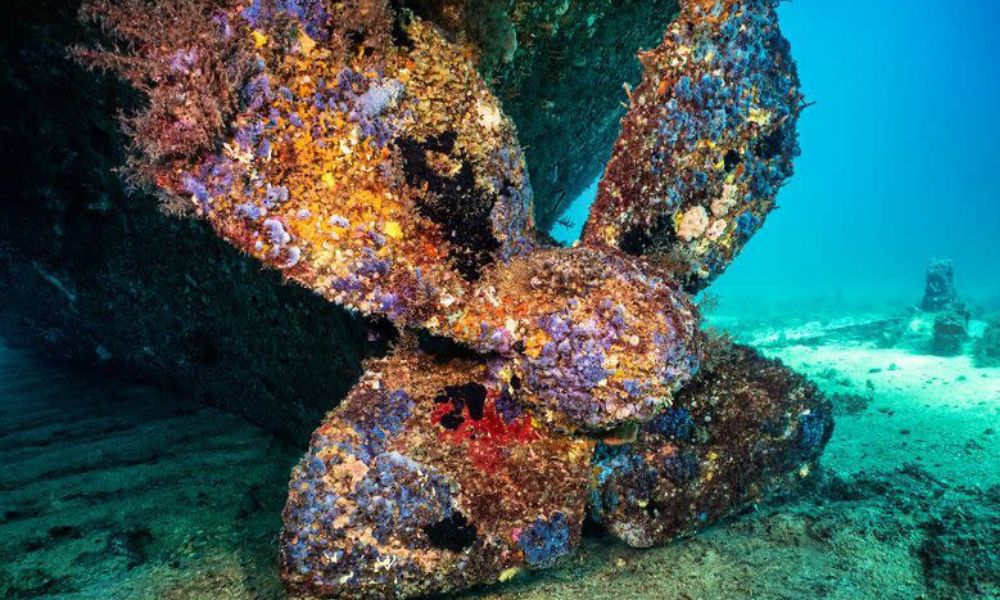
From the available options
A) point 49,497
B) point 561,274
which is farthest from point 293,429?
point 561,274

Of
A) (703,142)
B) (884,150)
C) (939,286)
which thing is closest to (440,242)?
(703,142)

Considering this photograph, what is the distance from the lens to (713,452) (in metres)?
3.21

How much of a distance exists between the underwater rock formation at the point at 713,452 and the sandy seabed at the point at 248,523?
270 millimetres

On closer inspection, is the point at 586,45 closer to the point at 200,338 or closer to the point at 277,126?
the point at 277,126

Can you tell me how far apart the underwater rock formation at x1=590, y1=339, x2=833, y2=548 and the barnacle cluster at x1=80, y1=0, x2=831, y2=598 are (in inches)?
1.4

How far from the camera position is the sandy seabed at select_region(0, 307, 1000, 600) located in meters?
2.71

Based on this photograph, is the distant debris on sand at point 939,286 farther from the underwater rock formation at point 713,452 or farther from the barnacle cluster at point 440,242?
the barnacle cluster at point 440,242

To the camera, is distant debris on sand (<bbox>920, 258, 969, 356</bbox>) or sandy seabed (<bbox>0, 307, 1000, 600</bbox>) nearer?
sandy seabed (<bbox>0, 307, 1000, 600</bbox>)

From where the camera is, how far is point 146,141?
2000mm

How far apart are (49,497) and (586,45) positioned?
18.4 feet

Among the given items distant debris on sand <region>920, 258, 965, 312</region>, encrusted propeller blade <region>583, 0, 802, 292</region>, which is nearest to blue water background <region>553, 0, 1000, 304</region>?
distant debris on sand <region>920, 258, 965, 312</region>

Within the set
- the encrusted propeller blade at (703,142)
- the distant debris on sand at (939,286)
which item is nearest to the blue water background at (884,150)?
the distant debris on sand at (939,286)

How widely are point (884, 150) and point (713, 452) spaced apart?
182500mm

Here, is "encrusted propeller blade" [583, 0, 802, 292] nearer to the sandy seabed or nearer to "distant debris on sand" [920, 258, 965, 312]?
the sandy seabed
